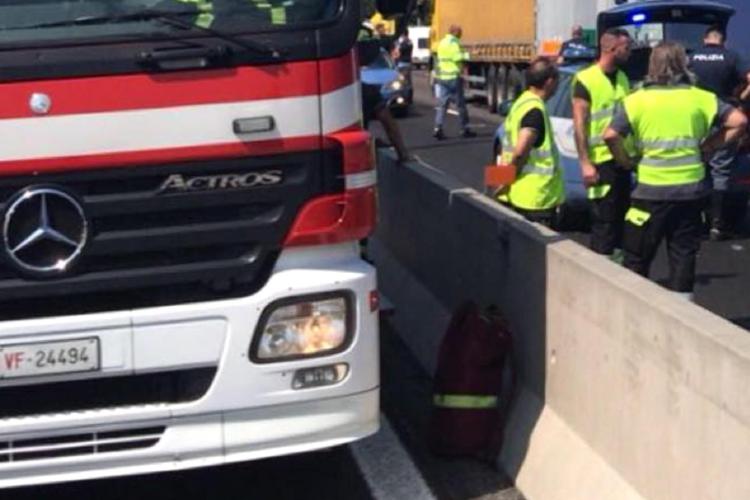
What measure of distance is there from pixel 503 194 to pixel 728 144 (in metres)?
1.36

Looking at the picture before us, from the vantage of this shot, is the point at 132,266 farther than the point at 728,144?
No

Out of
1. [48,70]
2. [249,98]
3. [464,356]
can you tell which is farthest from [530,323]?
[48,70]

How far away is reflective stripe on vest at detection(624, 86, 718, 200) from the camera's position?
8695 mm

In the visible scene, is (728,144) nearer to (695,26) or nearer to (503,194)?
(503,194)

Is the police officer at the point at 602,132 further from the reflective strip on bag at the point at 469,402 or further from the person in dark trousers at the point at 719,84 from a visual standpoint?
the person in dark trousers at the point at 719,84

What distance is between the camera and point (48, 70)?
559 centimetres

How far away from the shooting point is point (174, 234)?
5.78m

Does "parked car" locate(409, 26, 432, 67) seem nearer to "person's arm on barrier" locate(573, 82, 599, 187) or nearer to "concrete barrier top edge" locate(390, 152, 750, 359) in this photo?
"person's arm on barrier" locate(573, 82, 599, 187)

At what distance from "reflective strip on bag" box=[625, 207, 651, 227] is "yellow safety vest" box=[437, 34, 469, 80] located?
17681 millimetres

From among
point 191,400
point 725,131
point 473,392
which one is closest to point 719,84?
point 725,131

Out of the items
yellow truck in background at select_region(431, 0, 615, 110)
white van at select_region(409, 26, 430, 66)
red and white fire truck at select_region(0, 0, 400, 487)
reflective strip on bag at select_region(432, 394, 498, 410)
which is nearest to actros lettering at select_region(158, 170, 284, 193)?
red and white fire truck at select_region(0, 0, 400, 487)

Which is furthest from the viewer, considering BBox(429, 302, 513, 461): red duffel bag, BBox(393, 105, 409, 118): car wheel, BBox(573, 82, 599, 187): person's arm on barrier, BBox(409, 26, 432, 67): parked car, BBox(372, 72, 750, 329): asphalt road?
BBox(409, 26, 432, 67): parked car

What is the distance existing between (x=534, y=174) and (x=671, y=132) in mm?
1047

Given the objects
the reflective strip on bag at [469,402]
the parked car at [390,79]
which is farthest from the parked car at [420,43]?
the reflective strip on bag at [469,402]
